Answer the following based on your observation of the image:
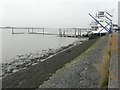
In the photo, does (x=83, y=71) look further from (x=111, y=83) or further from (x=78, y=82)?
(x=111, y=83)

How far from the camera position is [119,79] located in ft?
23.9

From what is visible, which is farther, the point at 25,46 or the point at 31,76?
the point at 25,46

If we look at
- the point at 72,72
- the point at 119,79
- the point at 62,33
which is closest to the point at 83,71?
the point at 72,72

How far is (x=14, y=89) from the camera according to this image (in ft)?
33.8

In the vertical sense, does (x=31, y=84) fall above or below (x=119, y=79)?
below

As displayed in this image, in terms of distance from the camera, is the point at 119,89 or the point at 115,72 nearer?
the point at 119,89

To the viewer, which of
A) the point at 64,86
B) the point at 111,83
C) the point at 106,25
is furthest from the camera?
the point at 106,25

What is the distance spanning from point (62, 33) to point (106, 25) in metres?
29.0

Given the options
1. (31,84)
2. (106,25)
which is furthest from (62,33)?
(31,84)

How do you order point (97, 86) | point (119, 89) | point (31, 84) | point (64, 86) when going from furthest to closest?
point (31, 84), point (64, 86), point (97, 86), point (119, 89)

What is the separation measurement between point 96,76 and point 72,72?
4.77 feet

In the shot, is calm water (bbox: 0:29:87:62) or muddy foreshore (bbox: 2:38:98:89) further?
calm water (bbox: 0:29:87:62)

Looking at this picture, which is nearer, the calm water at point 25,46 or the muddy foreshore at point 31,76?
the muddy foreshore at point 31,76

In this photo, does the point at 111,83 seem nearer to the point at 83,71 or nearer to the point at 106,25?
the point at 83,71
